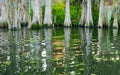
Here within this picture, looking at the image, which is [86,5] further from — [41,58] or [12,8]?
[41,58]

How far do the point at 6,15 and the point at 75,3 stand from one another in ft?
60.2

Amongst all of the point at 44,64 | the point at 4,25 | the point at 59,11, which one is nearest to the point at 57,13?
the point at 59,11

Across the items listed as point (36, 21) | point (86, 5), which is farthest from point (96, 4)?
point (36, 21)

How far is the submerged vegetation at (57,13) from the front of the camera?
37.2m

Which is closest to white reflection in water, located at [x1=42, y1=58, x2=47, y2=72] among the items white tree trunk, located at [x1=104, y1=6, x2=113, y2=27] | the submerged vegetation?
the submerged vegetation

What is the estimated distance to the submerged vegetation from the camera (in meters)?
37.2

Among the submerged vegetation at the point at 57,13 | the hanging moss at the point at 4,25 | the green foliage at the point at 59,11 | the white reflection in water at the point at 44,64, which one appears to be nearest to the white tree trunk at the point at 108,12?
the submerged vegetation at the point at 57,13

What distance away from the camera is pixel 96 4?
49.8 m

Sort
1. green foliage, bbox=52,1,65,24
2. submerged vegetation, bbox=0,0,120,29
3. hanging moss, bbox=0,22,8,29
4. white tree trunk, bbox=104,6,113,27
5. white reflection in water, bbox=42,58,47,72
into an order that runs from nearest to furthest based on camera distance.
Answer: white reflection in water, bbox=42,58,47,72, submerged vegetation, bbox=0,0,120,29, hanging moss, bbox=0,22,8,29, white tree trunk, bbox=104,6,113,27, green foliage, bbox=52,1,65,24

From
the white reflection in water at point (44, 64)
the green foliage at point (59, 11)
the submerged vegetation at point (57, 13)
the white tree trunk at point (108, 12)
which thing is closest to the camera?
the white reflection in water at point (44, 64)

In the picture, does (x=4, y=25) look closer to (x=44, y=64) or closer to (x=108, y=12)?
(x=108, y=12)

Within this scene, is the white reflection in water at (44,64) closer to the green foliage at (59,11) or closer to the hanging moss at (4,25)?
the hanging moss at (4,25)

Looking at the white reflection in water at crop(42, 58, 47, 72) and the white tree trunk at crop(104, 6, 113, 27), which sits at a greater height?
the white tree trunk at crop(104, 6, 113, 27)

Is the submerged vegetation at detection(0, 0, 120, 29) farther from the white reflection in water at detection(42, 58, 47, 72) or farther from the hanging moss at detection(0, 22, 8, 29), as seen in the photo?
the white reflection in water at detection(42, 58, 47, 72)
